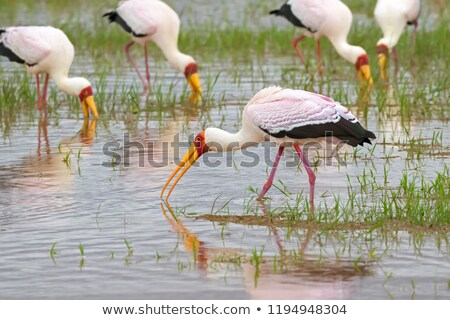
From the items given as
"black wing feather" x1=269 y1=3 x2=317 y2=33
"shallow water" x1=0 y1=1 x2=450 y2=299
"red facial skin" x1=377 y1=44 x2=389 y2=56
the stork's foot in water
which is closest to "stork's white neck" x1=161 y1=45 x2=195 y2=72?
the stork's foot in water

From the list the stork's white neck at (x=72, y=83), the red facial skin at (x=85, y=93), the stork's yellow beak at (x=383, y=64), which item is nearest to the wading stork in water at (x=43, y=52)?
the stork's white neck at (x=72, y=83)

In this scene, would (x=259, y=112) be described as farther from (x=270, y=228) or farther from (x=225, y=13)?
(x=225, y=13)

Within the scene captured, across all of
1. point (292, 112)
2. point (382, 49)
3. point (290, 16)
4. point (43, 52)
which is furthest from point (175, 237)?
point (290, 16)

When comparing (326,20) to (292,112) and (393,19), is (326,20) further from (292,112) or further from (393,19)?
(292,112)

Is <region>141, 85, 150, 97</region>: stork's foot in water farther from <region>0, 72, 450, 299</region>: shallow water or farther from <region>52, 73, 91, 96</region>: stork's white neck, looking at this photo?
<region>0, 72, 450, 299</region>: shallow water

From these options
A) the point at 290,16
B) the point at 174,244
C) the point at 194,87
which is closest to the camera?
the point at 174,244

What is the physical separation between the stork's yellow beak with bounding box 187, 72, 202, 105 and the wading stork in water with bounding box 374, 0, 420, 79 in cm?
269

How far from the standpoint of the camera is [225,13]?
18.9 m

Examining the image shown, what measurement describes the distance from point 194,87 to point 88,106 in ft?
6.08

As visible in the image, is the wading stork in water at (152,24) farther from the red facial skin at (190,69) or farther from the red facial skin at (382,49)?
the red facial skin at (382,49)

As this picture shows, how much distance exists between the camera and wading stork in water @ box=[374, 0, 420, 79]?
1447cm

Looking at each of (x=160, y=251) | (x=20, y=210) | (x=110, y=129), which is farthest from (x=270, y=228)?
(x=110, y=129)

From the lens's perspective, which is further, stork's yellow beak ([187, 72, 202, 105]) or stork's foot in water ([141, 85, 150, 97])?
stork's foot in water ([141, 85, 150, 97])

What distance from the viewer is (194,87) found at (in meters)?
12.8
